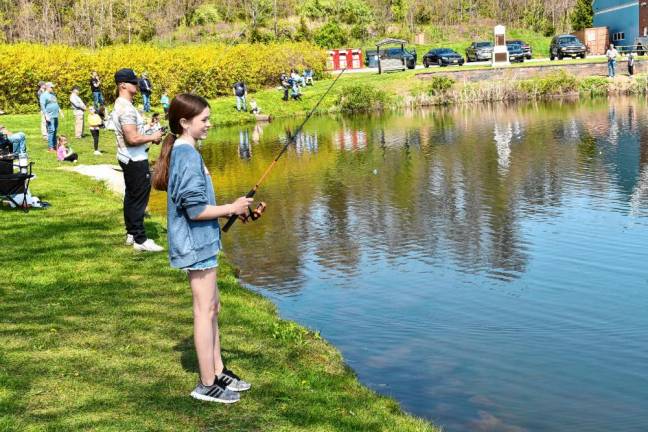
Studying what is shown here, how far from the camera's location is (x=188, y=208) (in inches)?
237

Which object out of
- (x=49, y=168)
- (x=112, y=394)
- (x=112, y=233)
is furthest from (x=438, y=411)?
(x=49, y=168)

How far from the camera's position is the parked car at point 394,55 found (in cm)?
5894

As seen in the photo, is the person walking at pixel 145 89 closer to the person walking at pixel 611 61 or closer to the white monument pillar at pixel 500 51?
the white monument pillar at pixel 500 51

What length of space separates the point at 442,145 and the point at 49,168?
43.1 ft

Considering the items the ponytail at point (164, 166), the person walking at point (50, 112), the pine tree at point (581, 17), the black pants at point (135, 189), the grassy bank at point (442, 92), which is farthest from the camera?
the pine tree at point (581, 17)

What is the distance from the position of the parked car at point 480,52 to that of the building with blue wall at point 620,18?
14453mm

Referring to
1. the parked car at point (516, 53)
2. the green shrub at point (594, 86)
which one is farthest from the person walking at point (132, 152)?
the parked car at point (516, 53)

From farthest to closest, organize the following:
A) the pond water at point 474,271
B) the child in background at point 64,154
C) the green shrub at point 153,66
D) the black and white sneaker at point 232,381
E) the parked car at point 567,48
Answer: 1. the parked car at point 567,48
2. the green shrub at point 153,66
3. the child in background at point 64,154
4. the pond water at point 474,271
5. the black and white sneaker at point 232,381

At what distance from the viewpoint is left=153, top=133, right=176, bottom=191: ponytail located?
6.22m

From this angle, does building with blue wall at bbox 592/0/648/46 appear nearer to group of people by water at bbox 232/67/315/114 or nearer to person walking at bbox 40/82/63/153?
group of people by water at bbox 232/67/315/114

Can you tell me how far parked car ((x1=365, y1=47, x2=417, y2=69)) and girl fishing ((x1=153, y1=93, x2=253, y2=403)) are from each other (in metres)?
53.6

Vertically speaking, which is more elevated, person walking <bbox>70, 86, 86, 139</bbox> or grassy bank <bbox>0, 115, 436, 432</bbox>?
person walking <bbox>70, 86, 86, 139</bbox>

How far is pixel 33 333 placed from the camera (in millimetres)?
7914

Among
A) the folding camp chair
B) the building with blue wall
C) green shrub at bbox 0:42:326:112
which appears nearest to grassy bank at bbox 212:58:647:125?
green shrub at bbox 0:42:326:112
